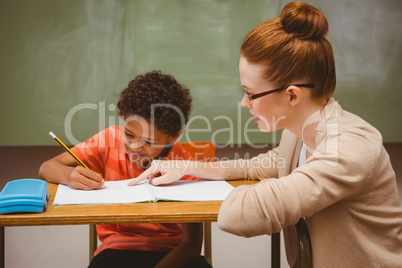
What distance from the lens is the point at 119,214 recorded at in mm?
865

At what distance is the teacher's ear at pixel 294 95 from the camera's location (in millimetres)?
932

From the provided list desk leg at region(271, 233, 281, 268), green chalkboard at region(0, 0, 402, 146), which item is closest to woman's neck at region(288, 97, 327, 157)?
desk leg at region(271, 233, 281, 268)

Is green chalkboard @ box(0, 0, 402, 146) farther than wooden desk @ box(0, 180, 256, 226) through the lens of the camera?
Yes

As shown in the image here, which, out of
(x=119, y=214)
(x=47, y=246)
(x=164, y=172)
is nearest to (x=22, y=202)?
(x=119, y=214)

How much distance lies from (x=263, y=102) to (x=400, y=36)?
55.1 inches

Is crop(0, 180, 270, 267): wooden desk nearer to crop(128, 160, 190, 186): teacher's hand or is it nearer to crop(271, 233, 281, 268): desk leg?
crop(128, 160, 190, 186): teacher's hand

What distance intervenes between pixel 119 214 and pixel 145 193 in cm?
20

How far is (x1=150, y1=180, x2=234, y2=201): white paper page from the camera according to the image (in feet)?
3.32

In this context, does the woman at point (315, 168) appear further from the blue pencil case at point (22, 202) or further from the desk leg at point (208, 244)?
the desk leg at point (208, 244)

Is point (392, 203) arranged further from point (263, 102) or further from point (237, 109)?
point (237, 109)

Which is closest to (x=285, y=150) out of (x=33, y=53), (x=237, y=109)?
(x=237, y=109)

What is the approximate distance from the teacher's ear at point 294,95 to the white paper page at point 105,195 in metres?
0.42

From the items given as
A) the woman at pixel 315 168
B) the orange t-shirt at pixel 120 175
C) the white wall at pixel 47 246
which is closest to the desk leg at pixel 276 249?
the woman at pixel 315 168

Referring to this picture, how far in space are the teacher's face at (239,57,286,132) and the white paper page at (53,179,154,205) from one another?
13.9 inches
